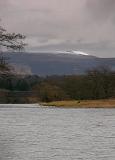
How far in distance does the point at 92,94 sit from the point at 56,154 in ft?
412

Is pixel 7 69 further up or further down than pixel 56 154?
further up

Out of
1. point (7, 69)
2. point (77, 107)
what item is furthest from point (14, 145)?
point (77, 107)

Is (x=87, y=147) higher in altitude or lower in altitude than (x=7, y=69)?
lower

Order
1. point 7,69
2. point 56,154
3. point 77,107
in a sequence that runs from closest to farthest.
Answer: point 7,69 → point 56,154 → point 77,107

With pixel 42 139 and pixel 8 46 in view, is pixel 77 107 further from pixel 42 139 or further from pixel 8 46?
pixel 8 46

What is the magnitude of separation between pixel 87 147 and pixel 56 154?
4633mm

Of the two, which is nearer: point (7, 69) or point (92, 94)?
point (7, 69)

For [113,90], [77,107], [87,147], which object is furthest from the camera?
[113,90]

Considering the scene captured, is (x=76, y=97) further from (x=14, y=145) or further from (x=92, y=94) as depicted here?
(x=14, y=145)

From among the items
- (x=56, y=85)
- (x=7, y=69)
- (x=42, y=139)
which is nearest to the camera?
(x=7, y=69)

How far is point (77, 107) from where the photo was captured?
139 m

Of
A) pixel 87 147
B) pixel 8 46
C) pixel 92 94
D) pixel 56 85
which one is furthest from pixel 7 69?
pixel 56 85

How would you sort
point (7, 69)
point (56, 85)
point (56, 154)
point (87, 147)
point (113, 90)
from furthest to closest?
point (56, 85) → point (113, 90) → point (87, 147) → point (56, 154) → point (7, 69)

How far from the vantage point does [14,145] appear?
1460 inches
